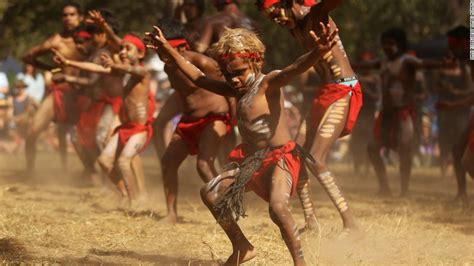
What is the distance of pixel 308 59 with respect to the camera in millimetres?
6023

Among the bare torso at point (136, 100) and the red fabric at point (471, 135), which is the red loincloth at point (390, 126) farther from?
the bare torso at point (136, 100)

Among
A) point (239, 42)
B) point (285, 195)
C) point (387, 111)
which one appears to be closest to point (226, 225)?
point (285, 195)

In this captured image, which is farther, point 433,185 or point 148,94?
point 433,185

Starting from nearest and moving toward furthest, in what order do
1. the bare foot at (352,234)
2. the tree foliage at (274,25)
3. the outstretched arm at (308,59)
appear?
1. the outstretched arm at (308,59)
2. the bare foot at (352,234)
3. the tree foliage at (274,25)

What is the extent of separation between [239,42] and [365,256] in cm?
185

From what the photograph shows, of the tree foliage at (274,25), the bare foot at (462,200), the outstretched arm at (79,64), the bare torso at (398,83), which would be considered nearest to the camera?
the outstretched arm at (79,64)

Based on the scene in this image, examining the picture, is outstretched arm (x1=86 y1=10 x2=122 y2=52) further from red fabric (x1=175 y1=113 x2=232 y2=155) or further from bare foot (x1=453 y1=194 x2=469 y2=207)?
bare foot (x1=453 y1=194 x2=469 y2=207)

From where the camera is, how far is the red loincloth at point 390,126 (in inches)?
440

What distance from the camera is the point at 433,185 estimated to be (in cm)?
1341

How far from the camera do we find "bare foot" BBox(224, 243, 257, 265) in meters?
6.40

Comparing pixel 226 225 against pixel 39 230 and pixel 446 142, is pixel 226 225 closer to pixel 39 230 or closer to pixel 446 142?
pixel 39 230

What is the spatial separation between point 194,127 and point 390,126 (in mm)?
3451

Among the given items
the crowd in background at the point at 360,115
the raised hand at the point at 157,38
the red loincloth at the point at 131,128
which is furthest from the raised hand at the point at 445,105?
the crowd in background at the point at 360,115

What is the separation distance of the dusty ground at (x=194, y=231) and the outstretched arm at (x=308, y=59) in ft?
4.11
